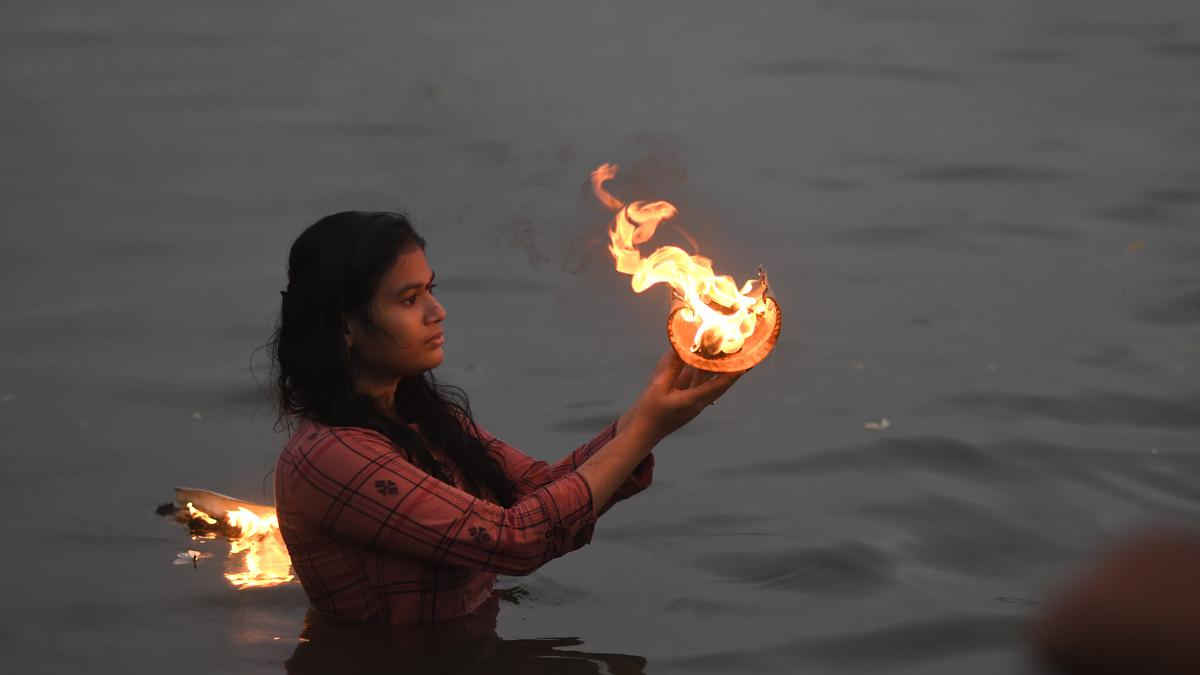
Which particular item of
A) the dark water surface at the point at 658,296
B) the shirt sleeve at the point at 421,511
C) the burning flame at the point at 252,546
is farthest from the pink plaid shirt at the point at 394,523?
the burning flame at the point at 252,546

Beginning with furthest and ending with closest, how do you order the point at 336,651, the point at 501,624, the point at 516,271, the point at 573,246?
the point at 573,246, the point at 516,271, the point at 501,624, the point at 336,651

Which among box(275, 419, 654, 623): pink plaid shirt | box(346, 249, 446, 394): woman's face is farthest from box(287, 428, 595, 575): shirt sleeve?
box(346, 249, 446, 394): woman's face

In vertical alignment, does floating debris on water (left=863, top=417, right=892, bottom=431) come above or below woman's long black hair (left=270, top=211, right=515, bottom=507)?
above

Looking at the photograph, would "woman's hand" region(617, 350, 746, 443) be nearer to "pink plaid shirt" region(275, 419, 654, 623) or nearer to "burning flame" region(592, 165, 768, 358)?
"burning flame" region(592, 165, 768, 358)

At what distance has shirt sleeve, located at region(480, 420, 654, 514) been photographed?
155 inches

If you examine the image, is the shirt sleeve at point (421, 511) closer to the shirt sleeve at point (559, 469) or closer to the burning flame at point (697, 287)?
the shirt sleeve at point (559, 469)

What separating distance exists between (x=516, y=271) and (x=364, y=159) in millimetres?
2074

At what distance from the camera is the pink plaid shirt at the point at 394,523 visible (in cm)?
357

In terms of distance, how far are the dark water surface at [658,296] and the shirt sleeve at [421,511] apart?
0.44m

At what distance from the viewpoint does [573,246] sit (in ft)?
31.4

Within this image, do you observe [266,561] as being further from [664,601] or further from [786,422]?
[786,422]

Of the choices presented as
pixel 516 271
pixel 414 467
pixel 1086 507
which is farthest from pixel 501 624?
pixel 516 271

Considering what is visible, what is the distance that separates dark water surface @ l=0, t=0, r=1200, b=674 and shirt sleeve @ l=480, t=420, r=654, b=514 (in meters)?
0.42

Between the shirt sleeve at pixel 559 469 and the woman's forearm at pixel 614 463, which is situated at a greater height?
the shirt sleeve at pixel 559 469
